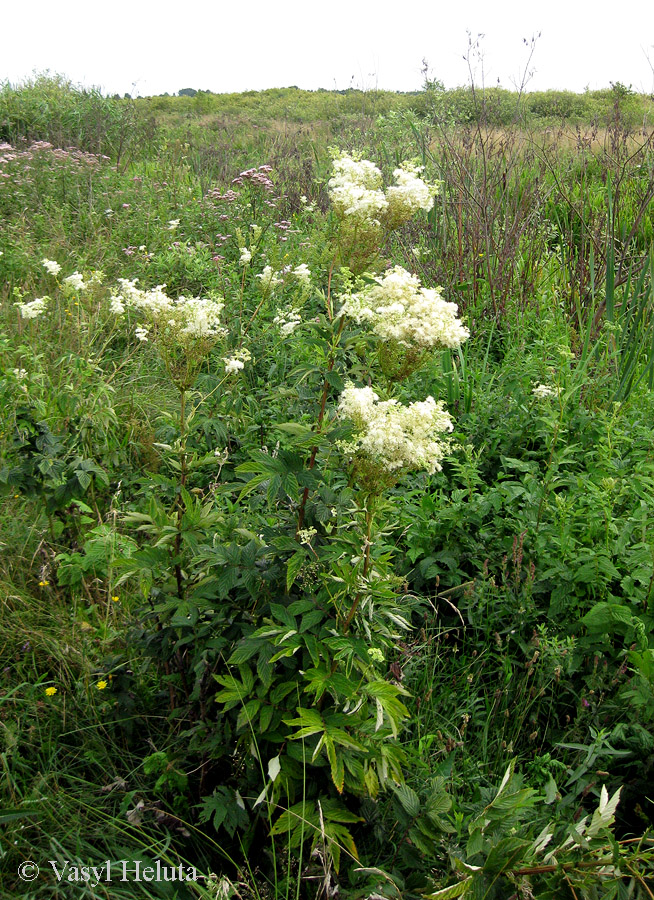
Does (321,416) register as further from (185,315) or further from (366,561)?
(185,315)

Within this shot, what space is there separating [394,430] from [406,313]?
1.18ft

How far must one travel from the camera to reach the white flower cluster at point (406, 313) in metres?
1.56

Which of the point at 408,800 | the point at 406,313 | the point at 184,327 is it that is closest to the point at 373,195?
the point at 406,313

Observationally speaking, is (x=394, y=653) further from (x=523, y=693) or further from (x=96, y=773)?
(x=96, y=773)

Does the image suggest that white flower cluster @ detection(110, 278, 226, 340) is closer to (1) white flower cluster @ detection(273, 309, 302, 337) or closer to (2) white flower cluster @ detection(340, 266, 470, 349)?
(2) white flower cluster @ detection(340, 266, 470, 349)

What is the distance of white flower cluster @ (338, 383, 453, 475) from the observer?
1438 mm

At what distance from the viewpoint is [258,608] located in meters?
1.83

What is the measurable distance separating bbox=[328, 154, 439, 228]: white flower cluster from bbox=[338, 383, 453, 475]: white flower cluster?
0.54m

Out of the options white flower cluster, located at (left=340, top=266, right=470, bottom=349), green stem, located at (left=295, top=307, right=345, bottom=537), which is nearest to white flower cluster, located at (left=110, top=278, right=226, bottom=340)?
green stem, located at (left=295, top=307, right=345, bottom=537)

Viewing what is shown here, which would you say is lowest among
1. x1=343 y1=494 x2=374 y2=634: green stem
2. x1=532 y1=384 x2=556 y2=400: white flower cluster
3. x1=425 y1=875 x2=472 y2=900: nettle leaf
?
x1=425 y1=875 x2=472 y2=900: nettle leaf

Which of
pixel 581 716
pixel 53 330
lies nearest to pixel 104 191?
pixel 53 330

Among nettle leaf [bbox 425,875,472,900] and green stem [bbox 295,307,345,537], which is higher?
green stem [bbox 295,307,345,537]

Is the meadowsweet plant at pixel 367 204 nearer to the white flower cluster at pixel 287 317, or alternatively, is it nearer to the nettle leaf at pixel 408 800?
the white flower cluster at pixel 287 317

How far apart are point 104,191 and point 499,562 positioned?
21.2ft
